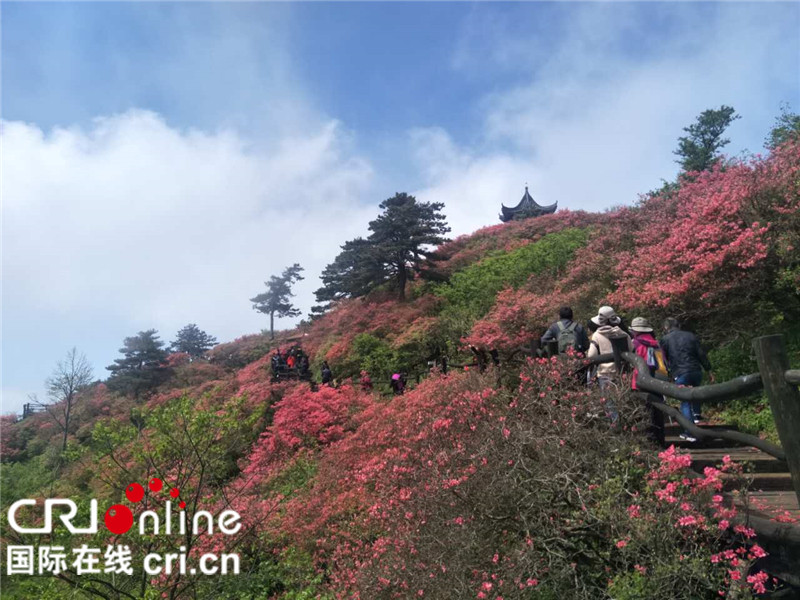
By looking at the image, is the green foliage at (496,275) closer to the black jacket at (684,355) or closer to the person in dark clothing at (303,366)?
the person in dark clothing at (303,366)

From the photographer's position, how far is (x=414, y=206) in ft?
72.1

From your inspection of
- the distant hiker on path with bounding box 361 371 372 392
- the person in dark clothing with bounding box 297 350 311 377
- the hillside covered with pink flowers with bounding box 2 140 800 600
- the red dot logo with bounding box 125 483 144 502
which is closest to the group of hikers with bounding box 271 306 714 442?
the hillside covered with pink flowers with bounding box 2 140 800 600

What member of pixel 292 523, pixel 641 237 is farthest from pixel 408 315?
pixel 292 523

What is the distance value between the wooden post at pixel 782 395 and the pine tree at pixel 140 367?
32253 millimetres

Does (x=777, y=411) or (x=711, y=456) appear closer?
(x=777, y=411)

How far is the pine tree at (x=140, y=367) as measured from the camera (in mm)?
29578

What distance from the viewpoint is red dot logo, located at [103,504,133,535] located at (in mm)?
6168

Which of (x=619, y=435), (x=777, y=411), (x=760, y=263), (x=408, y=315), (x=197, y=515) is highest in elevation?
(x=408, y=315)

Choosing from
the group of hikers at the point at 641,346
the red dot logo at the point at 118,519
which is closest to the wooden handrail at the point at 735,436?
the group of hikers at the point at 641,346

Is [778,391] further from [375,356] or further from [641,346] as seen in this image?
[375,356]

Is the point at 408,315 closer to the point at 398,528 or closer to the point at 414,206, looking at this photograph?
the point at 414,206

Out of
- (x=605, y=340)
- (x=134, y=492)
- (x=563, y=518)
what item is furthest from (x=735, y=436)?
(x=134, y=492)

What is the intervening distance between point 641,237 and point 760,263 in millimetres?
3903

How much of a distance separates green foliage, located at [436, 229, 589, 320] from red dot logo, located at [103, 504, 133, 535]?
447 inches
